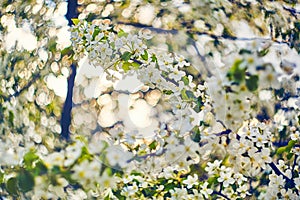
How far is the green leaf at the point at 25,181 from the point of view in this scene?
92cm

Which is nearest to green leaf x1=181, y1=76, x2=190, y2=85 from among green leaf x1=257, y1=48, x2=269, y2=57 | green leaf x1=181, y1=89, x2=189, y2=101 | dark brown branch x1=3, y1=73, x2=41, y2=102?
green leaf x1=181, y1=89, x2=189, y2=101

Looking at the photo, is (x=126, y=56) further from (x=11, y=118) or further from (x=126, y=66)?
(x=11, y=118)

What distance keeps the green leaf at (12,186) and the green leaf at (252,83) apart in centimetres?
40

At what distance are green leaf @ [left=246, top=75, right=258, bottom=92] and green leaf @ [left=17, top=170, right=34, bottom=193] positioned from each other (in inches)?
14.0

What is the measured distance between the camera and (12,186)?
3.21 feet

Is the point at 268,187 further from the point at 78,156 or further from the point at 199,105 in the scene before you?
the point at 78,156

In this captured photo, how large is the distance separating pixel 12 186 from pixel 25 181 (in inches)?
2.2

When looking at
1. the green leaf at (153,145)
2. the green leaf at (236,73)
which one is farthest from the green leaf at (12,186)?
the green leaf at (236,73)

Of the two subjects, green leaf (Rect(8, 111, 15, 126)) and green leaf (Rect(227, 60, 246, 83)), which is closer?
green leaf (Rect(227, 60, 246, 83))

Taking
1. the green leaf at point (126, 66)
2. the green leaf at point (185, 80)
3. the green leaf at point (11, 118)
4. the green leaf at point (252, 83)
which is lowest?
the green leaf at point (11, 118)

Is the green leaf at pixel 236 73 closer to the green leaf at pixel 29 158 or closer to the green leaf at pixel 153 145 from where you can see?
the green leaf at pixel 153 145

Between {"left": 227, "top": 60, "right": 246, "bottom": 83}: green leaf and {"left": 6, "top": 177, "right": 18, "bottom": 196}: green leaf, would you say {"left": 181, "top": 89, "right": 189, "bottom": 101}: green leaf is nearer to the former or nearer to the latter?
{"left": 227, "top": 60, "right": 246, "bottom": 83}: green leaf

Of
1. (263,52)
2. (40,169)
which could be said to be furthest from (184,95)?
(40,169)

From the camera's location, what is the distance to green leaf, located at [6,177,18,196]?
3.17 ft
